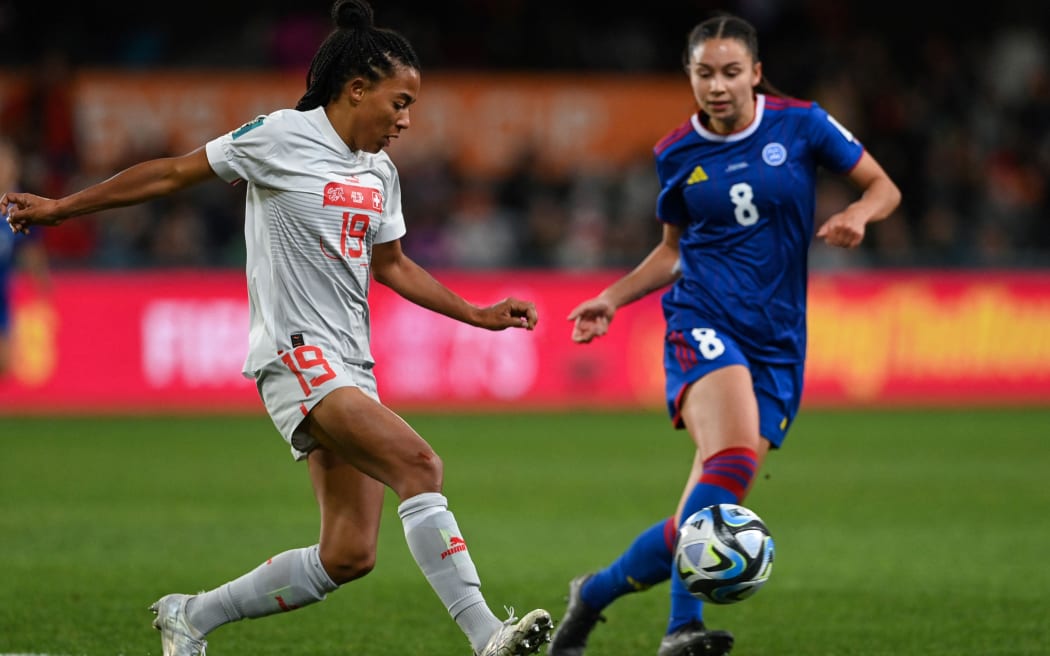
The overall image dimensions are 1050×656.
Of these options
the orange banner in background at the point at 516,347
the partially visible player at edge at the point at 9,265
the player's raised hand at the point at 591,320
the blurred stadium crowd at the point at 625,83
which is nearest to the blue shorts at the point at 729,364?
the player's raised hand at the point at 591,320

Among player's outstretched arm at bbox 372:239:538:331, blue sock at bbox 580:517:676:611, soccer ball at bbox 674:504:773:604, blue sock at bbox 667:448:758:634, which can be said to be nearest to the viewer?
soccer ball at bbox 674:504:773:604

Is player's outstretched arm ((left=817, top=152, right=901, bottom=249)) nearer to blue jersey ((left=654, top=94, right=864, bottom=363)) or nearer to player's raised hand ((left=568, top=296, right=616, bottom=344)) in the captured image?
blue jersey ((left=654, top=94, right=864, bottom=363))

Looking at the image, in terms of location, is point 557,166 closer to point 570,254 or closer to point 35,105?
point 570,254

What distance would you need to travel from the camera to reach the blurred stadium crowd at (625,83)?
16.1m

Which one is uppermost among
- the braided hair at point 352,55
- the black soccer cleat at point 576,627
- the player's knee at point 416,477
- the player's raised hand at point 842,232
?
the braided hair at point 352,55

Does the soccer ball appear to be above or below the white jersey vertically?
below

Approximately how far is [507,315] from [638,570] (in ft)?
3.60

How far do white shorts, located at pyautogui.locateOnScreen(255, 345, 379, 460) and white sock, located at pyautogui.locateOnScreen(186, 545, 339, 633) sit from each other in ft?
1.24

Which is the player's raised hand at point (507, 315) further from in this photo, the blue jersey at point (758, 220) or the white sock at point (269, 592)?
the white sock at point (269, 592)

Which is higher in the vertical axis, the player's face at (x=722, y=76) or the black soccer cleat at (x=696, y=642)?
the player's face at (x=722, y=76)

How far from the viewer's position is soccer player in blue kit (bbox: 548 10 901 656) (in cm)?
537

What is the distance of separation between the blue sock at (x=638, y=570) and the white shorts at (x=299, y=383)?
1.24m

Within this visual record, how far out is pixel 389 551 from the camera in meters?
8.41

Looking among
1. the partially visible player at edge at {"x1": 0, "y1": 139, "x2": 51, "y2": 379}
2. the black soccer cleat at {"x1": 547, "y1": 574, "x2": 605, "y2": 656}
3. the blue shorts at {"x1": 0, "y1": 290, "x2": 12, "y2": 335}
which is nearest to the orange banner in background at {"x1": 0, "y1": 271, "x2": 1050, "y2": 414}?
the partially visible player at edge at {"x1": 0, "y1": 139, "x2": 51, "y2": 379}
